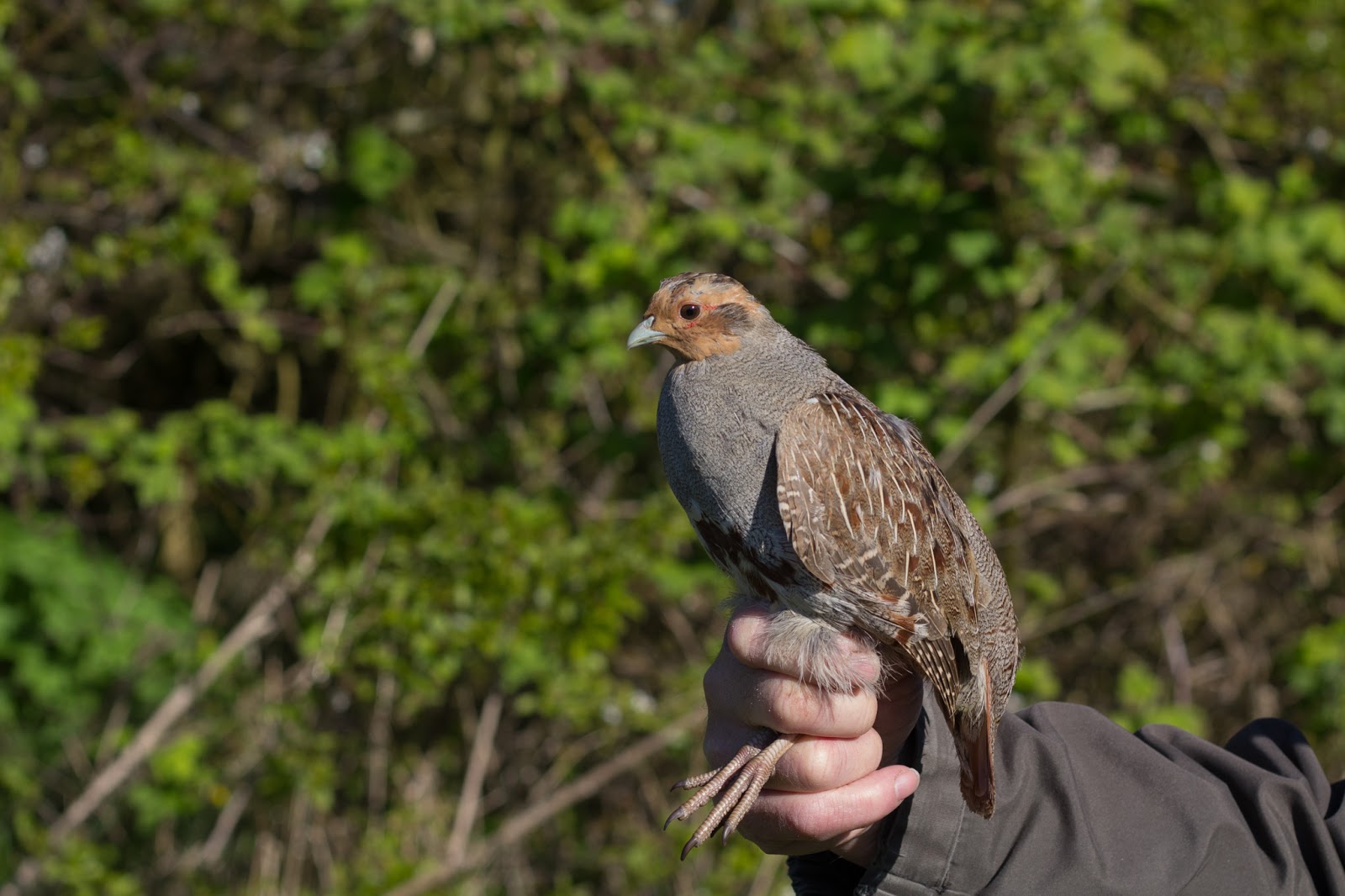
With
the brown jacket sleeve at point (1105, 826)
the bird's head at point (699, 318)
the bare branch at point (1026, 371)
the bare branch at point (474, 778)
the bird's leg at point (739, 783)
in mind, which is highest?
the bird's head at point (699, 318)

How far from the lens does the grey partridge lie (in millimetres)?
2107

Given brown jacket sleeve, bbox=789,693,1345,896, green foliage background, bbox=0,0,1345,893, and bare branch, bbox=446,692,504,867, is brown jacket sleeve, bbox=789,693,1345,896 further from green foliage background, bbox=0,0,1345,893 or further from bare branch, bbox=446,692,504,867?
bare branch, bbox=446,692,504,867

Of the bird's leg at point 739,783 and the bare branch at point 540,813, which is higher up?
the bird's leg at point 739,783

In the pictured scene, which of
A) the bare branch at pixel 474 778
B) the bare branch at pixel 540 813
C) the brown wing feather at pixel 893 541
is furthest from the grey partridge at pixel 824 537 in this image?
the bare branch at pixel 474 778

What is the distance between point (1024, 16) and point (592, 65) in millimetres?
1789

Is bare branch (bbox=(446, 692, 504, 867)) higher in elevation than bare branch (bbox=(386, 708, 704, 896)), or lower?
lower

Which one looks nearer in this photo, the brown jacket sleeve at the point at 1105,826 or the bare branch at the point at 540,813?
the brown jacket sleeve at the point at 1105,826

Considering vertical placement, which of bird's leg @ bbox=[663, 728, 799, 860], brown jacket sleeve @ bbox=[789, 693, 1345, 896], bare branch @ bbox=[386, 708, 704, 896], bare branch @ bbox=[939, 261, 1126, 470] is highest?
brown jacket sleeve @ bbox=[789, 693, 1345, 896]

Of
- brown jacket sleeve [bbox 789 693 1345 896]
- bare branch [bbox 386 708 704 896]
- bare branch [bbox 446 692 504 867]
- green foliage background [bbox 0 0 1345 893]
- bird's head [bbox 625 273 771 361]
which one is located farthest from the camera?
bare branch [bbox 446 692 504 867]

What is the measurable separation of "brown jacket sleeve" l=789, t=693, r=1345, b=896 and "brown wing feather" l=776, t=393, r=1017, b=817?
68 millimetres

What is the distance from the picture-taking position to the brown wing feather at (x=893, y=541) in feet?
6.89

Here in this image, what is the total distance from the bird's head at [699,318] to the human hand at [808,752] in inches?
20.1

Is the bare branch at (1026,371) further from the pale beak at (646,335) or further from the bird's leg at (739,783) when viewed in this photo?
the bird's leg at (739,783)

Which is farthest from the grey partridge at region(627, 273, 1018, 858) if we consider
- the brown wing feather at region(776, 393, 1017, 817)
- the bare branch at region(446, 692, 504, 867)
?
the bare branch at region(446, 692, 504, 867)
